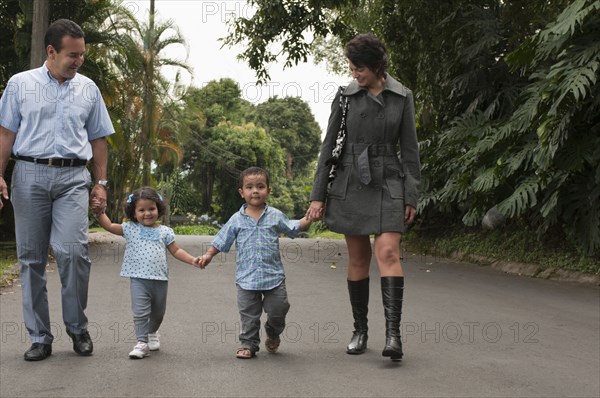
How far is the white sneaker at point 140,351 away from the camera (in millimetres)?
5836

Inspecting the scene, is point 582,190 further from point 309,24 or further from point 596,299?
point 309,24

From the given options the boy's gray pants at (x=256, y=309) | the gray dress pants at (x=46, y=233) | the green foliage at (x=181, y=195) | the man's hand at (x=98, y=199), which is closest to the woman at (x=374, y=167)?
the boy's gray pants at (x=256, y=309)

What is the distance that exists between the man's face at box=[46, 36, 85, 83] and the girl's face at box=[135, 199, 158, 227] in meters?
0.96

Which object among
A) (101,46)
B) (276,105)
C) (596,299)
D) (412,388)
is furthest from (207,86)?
(412,388)

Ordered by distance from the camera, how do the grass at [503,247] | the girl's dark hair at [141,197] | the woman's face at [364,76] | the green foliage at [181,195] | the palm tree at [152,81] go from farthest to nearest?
1. the green foliage at [181,195]
2. the palm tree at [152,81]
3. the grass at [503,247]
4. the girl's dark hair at [141,197]
5. the woman's face at [364,76]

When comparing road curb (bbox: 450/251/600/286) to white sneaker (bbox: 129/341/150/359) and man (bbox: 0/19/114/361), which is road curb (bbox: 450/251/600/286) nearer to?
white sneaker (bbox: 129/341/150/359)

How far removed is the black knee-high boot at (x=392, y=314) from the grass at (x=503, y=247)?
20.1 feet

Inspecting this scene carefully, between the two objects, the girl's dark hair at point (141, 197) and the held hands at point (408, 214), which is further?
the girl's dark hair at point (141, 197)

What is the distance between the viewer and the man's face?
571 centimetres

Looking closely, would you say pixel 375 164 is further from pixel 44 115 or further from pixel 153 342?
pixel 44 115

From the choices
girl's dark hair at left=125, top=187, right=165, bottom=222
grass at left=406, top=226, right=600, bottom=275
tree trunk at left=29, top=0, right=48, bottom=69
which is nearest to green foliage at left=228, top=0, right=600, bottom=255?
grass at left=406, top=226, right=600, bottom=275

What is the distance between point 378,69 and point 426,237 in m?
11.8

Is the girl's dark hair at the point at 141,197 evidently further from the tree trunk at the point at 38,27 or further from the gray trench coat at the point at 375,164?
the tree trunk at the point at 38,27

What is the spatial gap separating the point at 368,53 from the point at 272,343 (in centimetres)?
206
